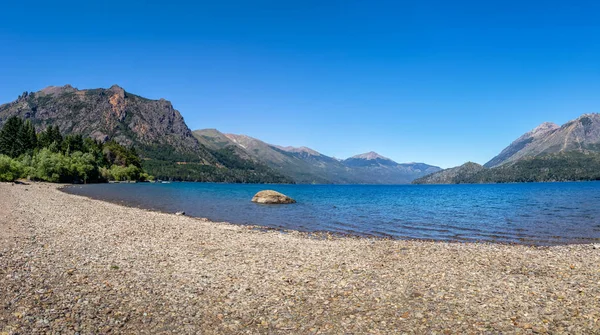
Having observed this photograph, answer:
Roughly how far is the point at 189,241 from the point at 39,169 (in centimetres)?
11779

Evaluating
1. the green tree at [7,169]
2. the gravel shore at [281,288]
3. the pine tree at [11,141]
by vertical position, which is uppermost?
the pine tree at [11,141]

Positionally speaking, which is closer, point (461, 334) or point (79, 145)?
point (461, 334)

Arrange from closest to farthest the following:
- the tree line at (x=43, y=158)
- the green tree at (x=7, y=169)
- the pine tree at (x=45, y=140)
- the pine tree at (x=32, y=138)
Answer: the green tree at (x=7, y=169) → the tree line at (x=43, y=158) → the pine tree at (x=32, y=138) → the pine tree at (x=45, y=140)

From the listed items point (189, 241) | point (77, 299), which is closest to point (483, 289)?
point (77, 299)

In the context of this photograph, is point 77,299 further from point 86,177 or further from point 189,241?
point 86,177

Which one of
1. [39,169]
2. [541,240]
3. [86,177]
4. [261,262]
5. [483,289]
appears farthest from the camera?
[86,177]

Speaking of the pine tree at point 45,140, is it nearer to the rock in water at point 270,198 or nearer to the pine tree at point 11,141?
the pine tree at point 11,141

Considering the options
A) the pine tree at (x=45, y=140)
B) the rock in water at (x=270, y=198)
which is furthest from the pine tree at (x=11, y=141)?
the rock in water at (x=270, y=198)

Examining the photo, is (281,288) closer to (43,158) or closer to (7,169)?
(7,169)

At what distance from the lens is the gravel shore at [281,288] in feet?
36.1

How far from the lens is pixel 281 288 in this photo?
14.8 metres

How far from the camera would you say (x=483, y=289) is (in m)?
14.8

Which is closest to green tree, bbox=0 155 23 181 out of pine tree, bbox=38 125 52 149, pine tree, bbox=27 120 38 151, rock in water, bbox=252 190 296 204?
pine tree, bbox=27 120 38 151

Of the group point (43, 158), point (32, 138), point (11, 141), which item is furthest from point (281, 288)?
point (32, 138)
